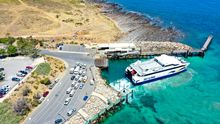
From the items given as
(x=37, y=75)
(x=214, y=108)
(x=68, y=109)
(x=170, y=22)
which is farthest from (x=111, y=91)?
(x=170, y=22)

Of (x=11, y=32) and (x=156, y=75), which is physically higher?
(x=11, y=32)

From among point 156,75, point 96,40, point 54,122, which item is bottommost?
point 54,122

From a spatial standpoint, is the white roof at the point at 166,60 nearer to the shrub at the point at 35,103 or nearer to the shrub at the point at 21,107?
the shrub at the point at 35,103

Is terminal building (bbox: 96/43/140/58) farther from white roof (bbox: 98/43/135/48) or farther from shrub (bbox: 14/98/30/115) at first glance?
shrub (bbox: 14/98/30/115)

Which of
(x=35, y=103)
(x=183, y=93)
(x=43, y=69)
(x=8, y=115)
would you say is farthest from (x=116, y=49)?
(x=8, y=115)

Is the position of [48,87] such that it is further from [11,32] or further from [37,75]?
[11,32]

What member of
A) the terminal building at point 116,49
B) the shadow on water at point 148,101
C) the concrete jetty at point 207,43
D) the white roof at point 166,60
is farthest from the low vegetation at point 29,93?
the concrete jetty at point 207,43

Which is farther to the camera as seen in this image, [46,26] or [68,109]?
[46,26]
